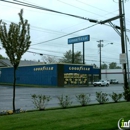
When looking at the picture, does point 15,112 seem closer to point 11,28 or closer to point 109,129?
point 11,28

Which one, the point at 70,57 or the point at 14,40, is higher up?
the point at 70,57

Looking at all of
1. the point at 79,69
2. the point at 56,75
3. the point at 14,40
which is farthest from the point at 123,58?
the point at 79,69

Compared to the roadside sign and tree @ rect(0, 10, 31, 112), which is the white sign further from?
the roadside sign

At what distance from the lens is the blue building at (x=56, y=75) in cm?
4941

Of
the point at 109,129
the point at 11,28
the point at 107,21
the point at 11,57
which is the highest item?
the point at 107,21

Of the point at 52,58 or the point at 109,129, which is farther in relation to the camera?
the point at 52,58

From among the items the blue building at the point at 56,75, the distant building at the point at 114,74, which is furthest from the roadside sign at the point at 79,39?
the distant building at the point at 114,74

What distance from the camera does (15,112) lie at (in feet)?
35.2

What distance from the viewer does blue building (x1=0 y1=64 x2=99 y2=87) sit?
49.4 m

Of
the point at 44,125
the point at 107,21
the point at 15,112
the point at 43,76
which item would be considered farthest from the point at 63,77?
the point at 44,125

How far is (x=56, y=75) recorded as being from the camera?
161 feet

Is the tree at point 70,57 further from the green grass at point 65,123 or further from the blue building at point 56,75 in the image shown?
the green grass at point 65,123

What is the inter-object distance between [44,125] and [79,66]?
4546 cm

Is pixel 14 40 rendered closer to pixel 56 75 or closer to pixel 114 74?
pixel 56 75
